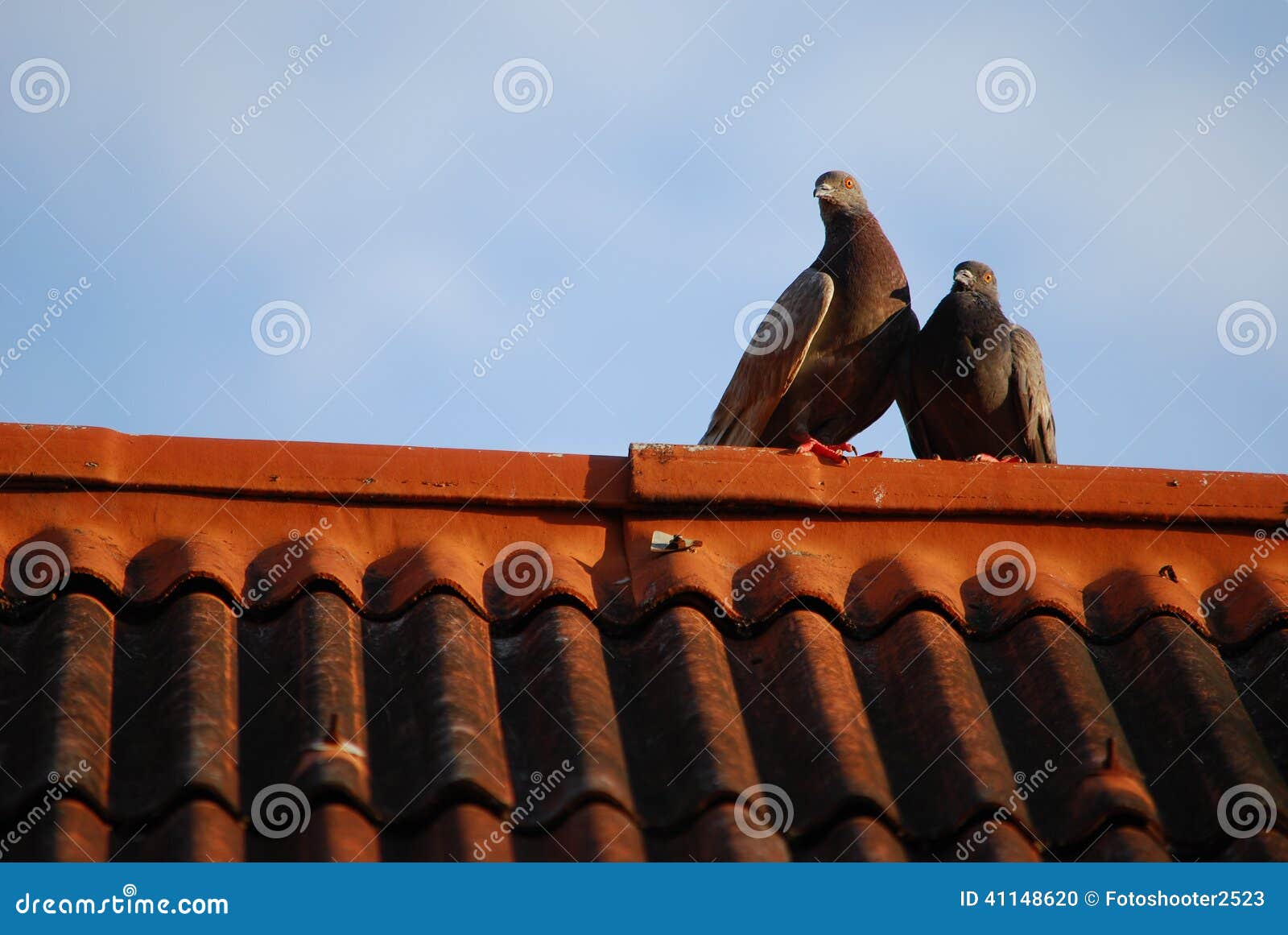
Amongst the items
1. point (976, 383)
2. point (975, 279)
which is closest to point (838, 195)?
point (975, 279)

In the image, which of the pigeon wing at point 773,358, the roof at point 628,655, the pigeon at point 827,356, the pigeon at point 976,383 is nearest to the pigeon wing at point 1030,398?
the pigeon at point 976,383

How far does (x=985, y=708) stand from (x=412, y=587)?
3.55 ft

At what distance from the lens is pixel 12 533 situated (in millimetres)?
3055

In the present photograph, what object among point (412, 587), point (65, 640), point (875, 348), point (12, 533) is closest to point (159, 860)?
point (65, 640)

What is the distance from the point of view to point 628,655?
297 centimetres

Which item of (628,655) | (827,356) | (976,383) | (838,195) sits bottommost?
(628,655)

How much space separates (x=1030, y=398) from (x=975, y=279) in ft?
1.70

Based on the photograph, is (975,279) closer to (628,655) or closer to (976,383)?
(976,383)

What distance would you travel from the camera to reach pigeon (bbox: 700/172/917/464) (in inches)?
225

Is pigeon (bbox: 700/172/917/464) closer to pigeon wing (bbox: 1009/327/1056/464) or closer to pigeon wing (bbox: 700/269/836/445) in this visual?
pigeon wing (bbox: 700/269/836/445)

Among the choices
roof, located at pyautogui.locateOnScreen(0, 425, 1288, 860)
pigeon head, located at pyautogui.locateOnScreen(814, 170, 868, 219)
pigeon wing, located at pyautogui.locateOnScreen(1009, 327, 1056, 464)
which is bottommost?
roof, located at pyautogui.locateOnScreen(0, 425, 1288, 860)

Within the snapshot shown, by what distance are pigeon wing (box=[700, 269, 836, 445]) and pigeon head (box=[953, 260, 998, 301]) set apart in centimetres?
45

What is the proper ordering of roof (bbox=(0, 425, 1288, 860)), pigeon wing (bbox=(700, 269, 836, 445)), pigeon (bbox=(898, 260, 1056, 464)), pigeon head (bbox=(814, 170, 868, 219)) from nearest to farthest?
roof (bbox=(0, 425, 1288, 860))
pigeon (bbox=(898, 260, 1056, 464))
pigeon wing (bbox=(700, 269, 836, 445))
pigeon head (bbox=(814, 170, 868, 219))

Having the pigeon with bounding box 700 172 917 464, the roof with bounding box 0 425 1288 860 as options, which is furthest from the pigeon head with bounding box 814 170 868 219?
the roof with bounding box 0 425 1288 860
